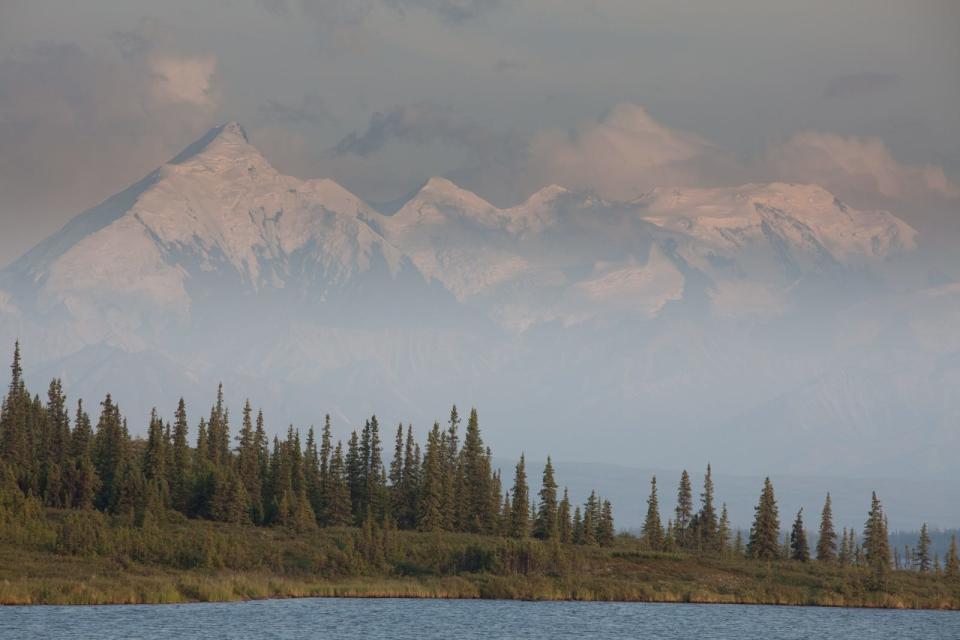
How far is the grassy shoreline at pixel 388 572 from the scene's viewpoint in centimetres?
13825

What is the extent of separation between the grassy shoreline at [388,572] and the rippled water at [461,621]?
3.73 meters

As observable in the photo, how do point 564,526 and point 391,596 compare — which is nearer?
point 391,596

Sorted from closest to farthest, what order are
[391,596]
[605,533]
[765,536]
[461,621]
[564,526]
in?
[461,621]
[391,596]
[564,526]
[765,536]
[605,533]

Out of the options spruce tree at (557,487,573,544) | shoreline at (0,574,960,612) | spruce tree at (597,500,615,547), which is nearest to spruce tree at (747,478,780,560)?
spruce tree at (597,500,615,547)

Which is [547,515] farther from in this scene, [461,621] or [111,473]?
[461,621]

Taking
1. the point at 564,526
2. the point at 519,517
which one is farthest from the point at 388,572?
the point at 519,517

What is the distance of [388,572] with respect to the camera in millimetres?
157000

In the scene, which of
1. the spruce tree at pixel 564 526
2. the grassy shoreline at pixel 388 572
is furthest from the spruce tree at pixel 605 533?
the grassy shoreline at pixel 388 572

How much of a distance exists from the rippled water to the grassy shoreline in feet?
12.2

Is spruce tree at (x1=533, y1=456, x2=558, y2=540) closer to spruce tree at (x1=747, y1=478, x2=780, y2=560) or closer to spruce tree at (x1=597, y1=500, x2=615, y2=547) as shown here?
spruce tree at (x1=597, y1=500, x2=615, y2=547)

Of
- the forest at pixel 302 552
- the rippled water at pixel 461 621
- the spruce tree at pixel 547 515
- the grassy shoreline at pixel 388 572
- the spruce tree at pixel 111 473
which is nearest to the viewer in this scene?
the rippled water at pixel 461 621

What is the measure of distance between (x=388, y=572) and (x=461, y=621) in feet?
93.4

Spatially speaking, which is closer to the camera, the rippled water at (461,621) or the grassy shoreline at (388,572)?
the rippled water at (461,621)

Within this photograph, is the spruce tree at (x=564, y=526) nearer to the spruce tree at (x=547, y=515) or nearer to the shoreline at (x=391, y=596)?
the spruce tree at (x=547, y=515)
